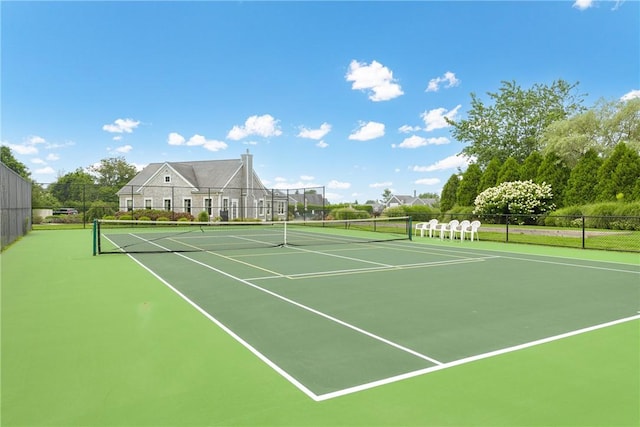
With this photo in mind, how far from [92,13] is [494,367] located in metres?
19.7

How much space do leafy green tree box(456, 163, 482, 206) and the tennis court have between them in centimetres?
1950

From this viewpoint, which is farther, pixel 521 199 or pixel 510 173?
pixel 510 173

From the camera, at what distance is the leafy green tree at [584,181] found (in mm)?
23203

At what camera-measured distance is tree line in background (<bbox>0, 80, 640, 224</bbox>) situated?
2247cm

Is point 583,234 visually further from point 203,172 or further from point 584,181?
point 203,172

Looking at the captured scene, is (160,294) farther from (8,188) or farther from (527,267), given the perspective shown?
(8,188)

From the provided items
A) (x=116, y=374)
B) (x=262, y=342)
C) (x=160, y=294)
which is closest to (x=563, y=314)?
(x=262, y=342)

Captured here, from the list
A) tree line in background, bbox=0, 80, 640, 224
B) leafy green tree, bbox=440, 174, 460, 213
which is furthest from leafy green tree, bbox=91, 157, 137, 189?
leafy green tree, bbox=440, 174, 460, 213

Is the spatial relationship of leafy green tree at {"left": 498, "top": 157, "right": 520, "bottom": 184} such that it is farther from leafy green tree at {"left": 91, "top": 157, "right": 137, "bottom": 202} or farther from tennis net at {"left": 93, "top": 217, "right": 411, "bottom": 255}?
leafy green tree at {"left": 91, "top": 157, "right": 137, "bottom": 202}

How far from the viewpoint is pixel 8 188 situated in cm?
1337

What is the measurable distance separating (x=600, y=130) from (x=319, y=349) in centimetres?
3100

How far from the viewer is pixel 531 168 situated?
27.3 meters

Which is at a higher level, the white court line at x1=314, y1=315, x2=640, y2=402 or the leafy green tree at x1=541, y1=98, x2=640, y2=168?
the leafy green tree at x1=541, y1=98, x2=640, y2=168

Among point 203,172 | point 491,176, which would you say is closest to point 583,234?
point 491,176
